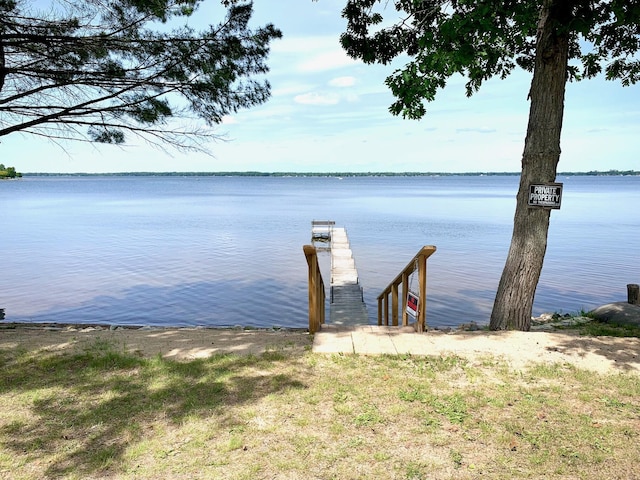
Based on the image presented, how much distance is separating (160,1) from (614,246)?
2682 centimetres

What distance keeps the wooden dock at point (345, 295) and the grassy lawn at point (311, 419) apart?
18.6 ft

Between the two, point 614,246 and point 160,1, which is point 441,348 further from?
point 614,246

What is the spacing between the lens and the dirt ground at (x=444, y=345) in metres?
5.11

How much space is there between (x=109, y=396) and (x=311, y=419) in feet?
6.46

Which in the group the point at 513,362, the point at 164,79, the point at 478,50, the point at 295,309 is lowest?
the point at 295,309

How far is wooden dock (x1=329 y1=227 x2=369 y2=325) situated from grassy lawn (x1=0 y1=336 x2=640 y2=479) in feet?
18.6

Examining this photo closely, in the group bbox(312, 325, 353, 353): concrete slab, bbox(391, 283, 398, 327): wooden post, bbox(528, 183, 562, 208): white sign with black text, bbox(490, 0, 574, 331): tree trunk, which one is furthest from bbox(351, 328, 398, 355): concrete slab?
bbox(528, 183, 562, 208): white sign with black text

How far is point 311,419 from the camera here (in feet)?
12.3

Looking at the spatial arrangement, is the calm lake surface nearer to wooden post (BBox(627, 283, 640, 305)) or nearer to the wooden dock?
the wooden dock

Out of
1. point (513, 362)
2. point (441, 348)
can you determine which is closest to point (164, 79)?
point (441, 348)

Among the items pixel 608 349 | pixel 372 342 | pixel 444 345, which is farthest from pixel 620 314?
pixel 372 342

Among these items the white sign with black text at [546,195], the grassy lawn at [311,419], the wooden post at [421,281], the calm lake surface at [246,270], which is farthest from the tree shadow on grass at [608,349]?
the calm lake surface at [246,270]

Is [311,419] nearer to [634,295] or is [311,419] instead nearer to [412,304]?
[412,304]

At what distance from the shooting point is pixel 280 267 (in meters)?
19.9
